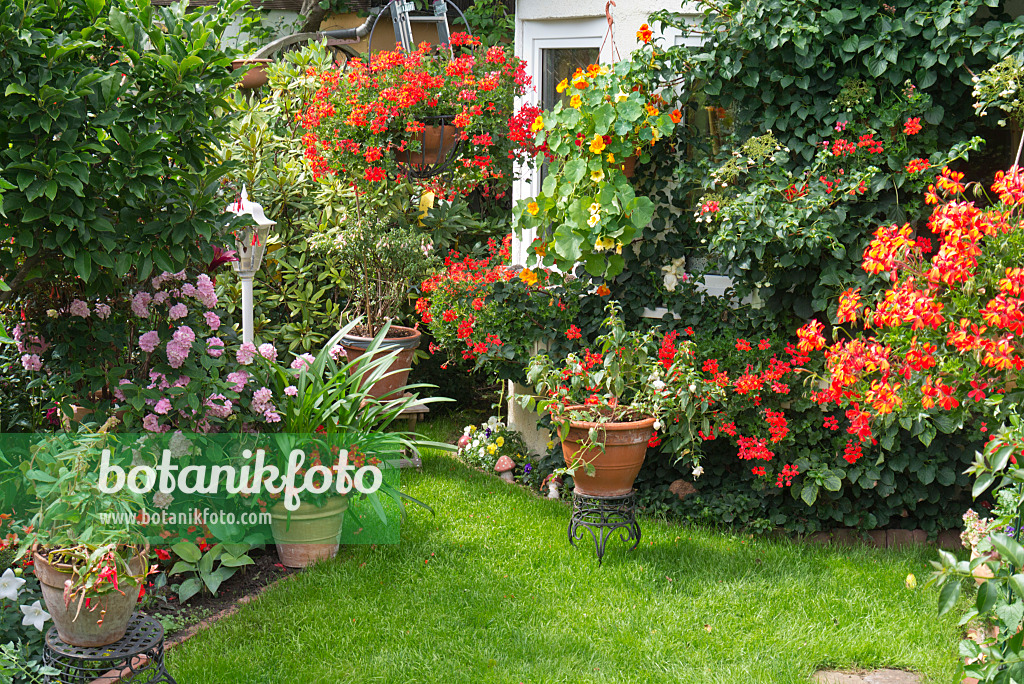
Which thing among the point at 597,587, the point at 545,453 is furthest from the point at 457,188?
the point at 597,587

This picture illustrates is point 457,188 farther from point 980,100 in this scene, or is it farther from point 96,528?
point 96,528

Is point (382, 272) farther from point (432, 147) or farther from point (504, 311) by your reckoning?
point (504, 311)

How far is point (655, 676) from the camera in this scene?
297 cm

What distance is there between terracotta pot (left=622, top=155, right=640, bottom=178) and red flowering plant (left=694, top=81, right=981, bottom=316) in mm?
457

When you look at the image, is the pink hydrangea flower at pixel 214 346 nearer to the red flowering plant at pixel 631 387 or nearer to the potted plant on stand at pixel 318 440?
the potted plant on stand at pixel 318 440

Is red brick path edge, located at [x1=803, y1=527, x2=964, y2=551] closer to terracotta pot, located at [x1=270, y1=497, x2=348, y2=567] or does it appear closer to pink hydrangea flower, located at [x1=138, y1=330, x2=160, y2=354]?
terracotta pot, located at [x1=270, y1=497, x2=348, y2=567]

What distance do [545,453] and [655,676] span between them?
6.83 feet

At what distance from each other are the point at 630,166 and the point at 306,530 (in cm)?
237

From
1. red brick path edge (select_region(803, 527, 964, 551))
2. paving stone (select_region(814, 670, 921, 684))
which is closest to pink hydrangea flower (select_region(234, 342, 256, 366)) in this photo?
paving stone (select_region(814, 670, 921, 684))

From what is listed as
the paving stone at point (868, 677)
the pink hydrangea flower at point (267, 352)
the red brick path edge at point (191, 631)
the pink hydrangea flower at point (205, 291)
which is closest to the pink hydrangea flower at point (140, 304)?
the pink hydrangea flower at point (205, 291)

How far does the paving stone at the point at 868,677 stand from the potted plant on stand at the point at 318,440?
184cm

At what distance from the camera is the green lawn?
3.01 meters

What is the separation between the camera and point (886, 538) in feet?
13.6

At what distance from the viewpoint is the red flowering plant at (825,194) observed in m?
3.90
